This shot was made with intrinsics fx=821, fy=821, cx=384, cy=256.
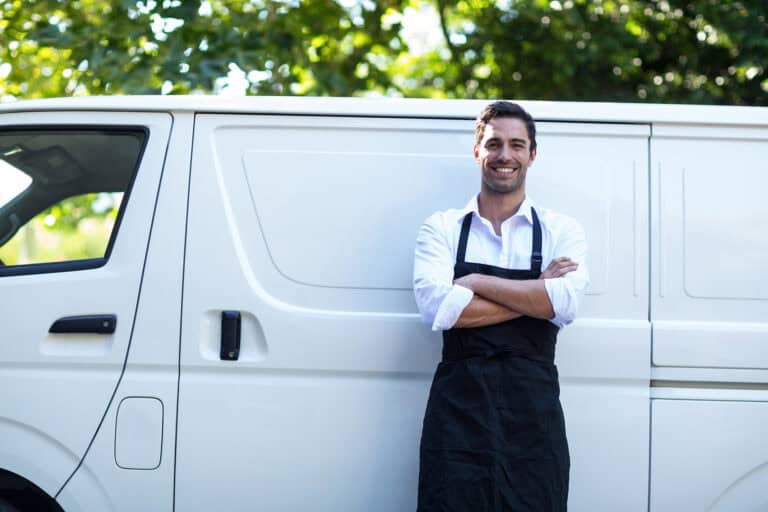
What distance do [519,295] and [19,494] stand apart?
1886 mm

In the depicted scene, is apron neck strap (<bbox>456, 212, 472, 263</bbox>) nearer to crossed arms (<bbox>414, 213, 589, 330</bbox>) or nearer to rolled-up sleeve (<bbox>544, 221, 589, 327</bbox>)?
crossed arms (<bbox>414, 213, 589, 330</bbox>)

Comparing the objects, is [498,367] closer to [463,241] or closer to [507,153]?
[463,241]

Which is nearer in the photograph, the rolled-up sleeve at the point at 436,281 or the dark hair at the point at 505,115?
the rolled-up sleeve at the point at 436,281

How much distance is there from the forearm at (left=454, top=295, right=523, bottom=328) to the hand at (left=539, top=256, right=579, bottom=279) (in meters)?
0.17

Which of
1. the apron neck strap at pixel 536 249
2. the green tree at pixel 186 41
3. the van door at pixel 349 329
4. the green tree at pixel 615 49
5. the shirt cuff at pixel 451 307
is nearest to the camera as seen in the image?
the shirt cuff at pixel 451 307

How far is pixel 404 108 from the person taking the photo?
2971 mm

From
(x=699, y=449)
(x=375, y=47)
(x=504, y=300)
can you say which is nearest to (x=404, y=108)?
(x=504, y=300)

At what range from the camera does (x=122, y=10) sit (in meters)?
5.75

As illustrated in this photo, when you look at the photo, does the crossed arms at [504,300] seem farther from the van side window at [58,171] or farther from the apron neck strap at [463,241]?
the van side window at [58,171]

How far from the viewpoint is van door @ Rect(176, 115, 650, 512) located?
285cm

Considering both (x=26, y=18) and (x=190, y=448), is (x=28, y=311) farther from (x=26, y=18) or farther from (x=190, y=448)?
(x=26, y=18)

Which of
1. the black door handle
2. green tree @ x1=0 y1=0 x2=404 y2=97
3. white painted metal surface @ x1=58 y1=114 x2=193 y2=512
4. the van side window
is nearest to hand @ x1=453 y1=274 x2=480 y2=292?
the black door handle

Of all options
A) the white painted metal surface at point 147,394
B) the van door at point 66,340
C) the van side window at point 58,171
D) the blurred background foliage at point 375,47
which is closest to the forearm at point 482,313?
the white painted metal surface at point 147,394

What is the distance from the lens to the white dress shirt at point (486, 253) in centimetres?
259
